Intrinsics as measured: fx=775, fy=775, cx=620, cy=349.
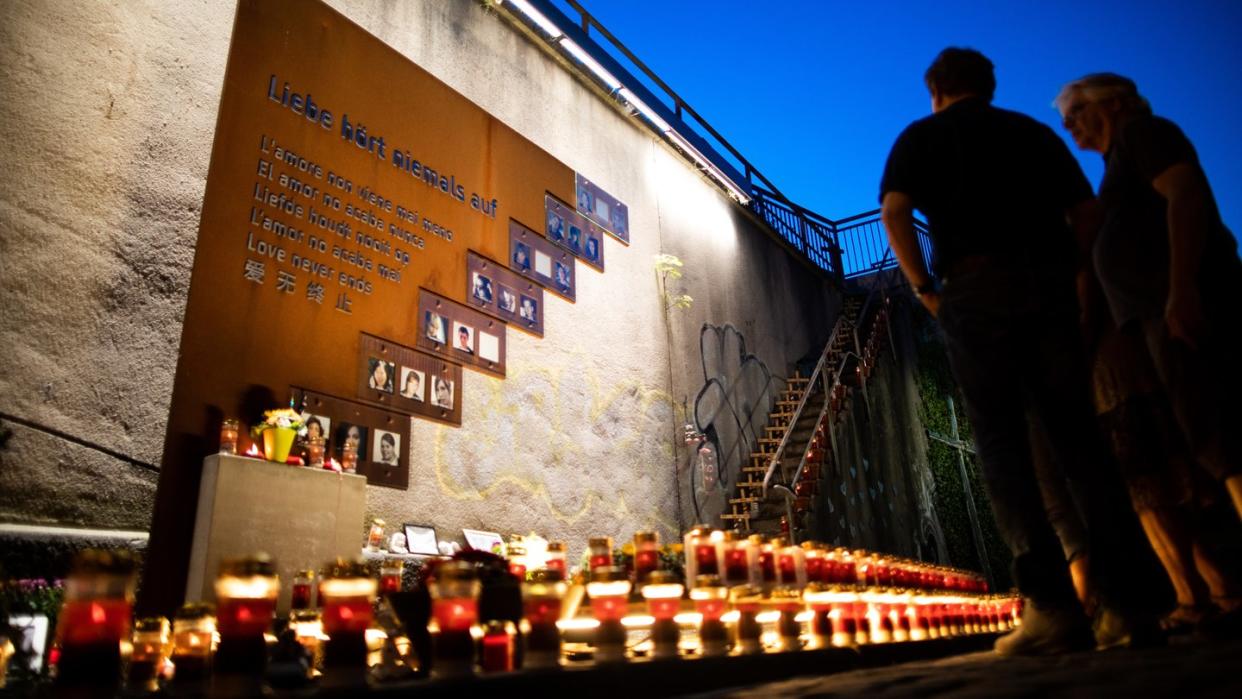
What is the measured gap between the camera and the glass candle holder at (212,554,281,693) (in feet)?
3.95

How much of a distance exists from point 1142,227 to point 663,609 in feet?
5.37

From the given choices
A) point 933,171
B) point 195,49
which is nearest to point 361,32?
point 195,49

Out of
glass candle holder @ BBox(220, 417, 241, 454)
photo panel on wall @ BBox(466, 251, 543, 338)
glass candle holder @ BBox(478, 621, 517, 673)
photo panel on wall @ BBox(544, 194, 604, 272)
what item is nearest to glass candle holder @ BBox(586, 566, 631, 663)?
glass candle holder @ BBox(478, 621, 517, 673)

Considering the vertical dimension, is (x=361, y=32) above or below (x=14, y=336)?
above

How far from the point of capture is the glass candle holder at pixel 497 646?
1667 mm

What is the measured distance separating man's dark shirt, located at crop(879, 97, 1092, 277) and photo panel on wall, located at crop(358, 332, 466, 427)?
3.47m

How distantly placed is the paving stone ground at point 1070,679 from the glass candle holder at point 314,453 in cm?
299

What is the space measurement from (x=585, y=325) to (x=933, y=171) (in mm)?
4774

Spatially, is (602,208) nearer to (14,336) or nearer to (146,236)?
(146,236)

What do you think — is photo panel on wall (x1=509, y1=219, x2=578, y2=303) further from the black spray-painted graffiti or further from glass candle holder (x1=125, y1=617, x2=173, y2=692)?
glass candle holder (x1=125, y1=617, x2=173, y2=692)

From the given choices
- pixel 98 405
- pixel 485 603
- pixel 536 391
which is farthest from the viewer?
pixel 536 391

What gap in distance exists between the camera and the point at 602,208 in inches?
293

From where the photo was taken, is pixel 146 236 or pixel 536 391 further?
pixel 536 391

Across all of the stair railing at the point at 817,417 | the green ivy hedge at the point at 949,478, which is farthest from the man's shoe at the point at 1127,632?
the green ivy hedge at the point at 949,478
